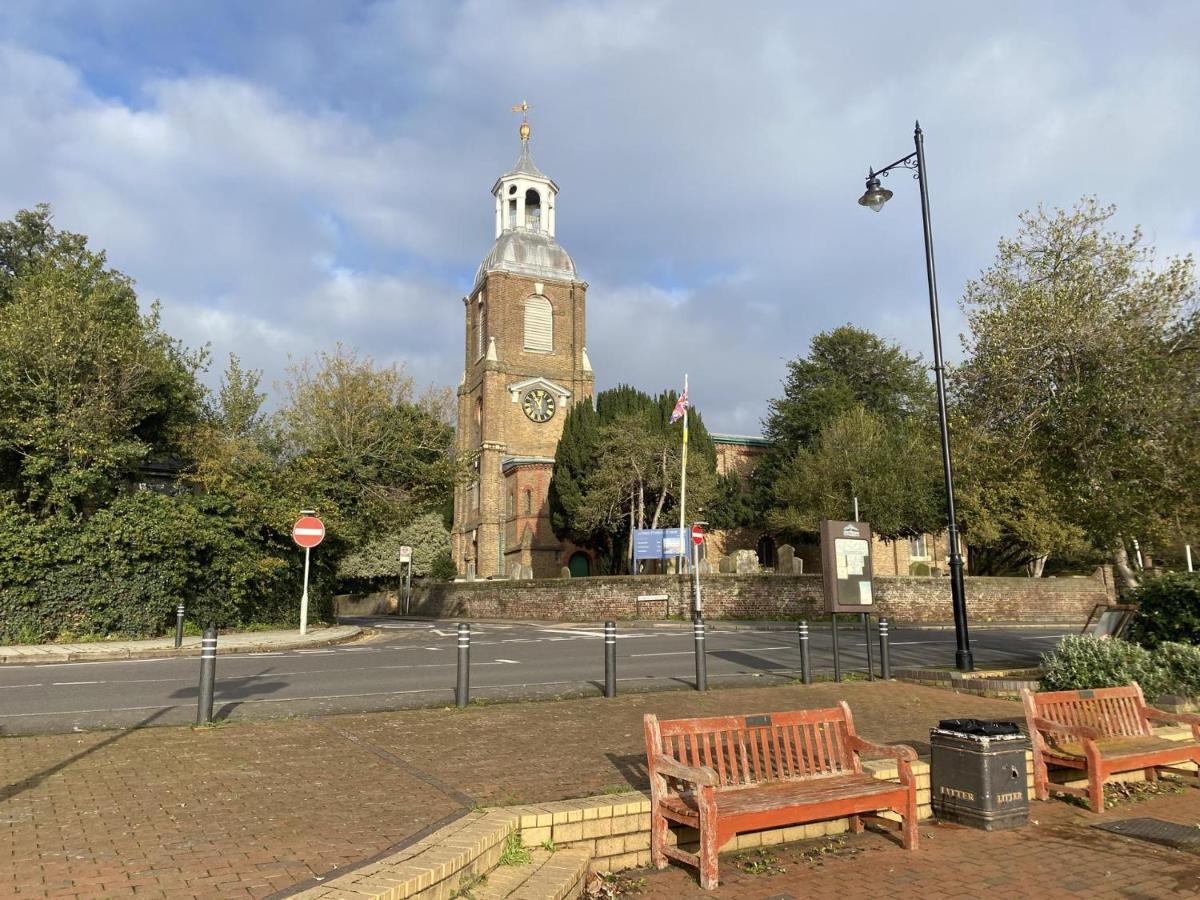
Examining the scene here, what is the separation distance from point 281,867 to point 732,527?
4671cm

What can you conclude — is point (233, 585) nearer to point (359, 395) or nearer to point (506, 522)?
point (359, 395)

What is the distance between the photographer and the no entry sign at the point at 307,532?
20250mm

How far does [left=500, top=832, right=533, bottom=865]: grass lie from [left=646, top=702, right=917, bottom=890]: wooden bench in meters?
0.85

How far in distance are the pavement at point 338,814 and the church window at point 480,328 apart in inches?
1934

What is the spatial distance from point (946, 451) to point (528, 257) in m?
46.8

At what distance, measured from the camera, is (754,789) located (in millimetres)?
5082

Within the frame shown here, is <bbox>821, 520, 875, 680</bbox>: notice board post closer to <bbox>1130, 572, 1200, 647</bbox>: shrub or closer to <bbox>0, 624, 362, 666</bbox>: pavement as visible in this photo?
<bbox>1130, 572, 1200, 647</bbox>: shrub

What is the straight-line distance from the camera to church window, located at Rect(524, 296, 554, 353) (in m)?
55.2

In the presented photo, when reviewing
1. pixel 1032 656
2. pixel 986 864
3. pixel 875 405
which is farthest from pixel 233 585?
pixel 875 405

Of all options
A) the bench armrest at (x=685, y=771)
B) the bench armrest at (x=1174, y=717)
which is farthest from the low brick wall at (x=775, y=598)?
the bench armrest at (x=685, y=771)

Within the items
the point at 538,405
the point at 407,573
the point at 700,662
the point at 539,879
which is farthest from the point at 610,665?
the point at 538,405

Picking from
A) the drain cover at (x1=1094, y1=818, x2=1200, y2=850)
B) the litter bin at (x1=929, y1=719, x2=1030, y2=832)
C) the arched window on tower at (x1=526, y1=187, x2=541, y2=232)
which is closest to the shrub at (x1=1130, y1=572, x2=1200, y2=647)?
the drain cover at (x1=1094, y1=818, x2=1200, y2=850)

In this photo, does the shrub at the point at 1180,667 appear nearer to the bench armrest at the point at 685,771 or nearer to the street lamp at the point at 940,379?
the street lamp at the point at 940,379

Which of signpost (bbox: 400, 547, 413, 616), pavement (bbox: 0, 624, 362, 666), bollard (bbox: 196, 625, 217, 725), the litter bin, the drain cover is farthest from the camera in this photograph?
signpost (bbox: 400, 547, 413, 616)
